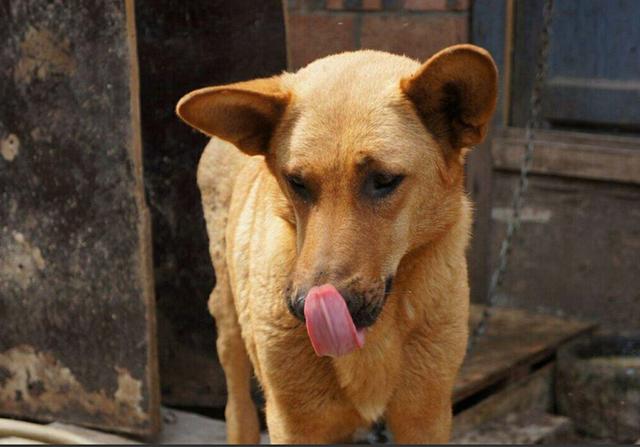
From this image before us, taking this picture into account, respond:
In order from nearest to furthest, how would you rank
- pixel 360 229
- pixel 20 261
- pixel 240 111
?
pixel 360 229, pixel 240 111, pixel 20 261

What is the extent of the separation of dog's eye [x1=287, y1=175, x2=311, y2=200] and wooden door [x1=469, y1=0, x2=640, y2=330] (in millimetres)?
2825

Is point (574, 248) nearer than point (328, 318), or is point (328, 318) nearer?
point (328, 318)

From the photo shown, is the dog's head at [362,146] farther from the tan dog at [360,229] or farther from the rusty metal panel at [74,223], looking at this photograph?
the rusty metal panel at [74,223]

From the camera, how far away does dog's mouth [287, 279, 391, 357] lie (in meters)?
2.82

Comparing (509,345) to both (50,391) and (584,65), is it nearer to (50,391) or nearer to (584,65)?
(584,65)

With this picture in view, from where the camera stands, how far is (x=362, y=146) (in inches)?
119

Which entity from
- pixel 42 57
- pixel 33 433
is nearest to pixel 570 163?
pixel 42 57

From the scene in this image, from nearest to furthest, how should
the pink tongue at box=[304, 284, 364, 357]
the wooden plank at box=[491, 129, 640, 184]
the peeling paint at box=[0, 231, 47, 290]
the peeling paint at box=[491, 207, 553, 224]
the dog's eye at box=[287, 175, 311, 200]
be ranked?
the pink tongue at box=[304, 284, 364, 357] < the dog's eye at box=[287, 175, 311, 200] < the peeling paint at box=[0, 231, 47, 290] < the wooden plank at box=[491, 129, 640, 184] < the peeling paint at box=[491, 207, 553, 224]

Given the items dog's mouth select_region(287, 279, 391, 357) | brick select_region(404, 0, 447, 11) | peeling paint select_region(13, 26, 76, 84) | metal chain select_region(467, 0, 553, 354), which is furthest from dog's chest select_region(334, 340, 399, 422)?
brick select_region(404, 0, 447, 11)

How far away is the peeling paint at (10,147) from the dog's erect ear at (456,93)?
2183mm

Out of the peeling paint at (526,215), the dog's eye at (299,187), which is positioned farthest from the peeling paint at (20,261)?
the peeling paint at (526,215)

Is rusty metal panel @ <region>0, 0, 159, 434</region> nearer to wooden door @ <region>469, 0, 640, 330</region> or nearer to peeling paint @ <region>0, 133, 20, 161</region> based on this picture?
peeling paint @ <region>0, 133, 20, 161</region>

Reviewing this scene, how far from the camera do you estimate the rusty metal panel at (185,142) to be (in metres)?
4.91

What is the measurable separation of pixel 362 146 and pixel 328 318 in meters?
0.49
